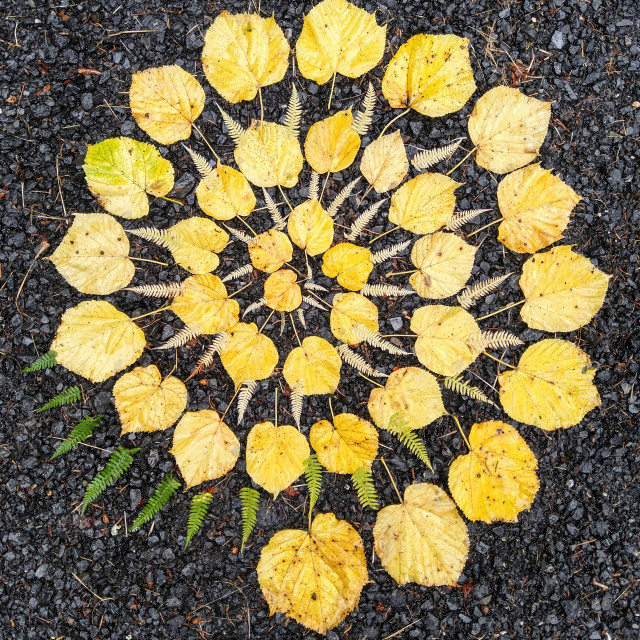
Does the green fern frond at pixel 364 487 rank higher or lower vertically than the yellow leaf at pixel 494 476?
lower

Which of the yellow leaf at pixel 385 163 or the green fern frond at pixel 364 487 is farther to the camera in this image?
the yellow leaf at pixel 385 163

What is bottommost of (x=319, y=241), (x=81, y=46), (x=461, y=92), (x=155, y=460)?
(x=155, y=460)

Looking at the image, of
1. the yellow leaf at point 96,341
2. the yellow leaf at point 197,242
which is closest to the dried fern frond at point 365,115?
the yellow leaf at point 197,242

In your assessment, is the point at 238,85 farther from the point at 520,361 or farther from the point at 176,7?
the point at 520,361

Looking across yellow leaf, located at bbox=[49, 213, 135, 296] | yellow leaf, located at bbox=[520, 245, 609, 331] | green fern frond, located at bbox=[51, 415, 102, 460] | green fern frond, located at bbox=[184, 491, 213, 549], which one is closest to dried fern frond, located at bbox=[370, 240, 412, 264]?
yellow leaf, located at bbox=[520, 245, 609, 331]

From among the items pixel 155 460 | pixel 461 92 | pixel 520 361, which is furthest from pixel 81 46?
pixel 520 361

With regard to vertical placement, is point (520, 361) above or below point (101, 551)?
above

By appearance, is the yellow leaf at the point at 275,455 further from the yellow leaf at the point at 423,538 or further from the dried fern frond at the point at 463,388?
the dried fern frond at the point at 463,388
